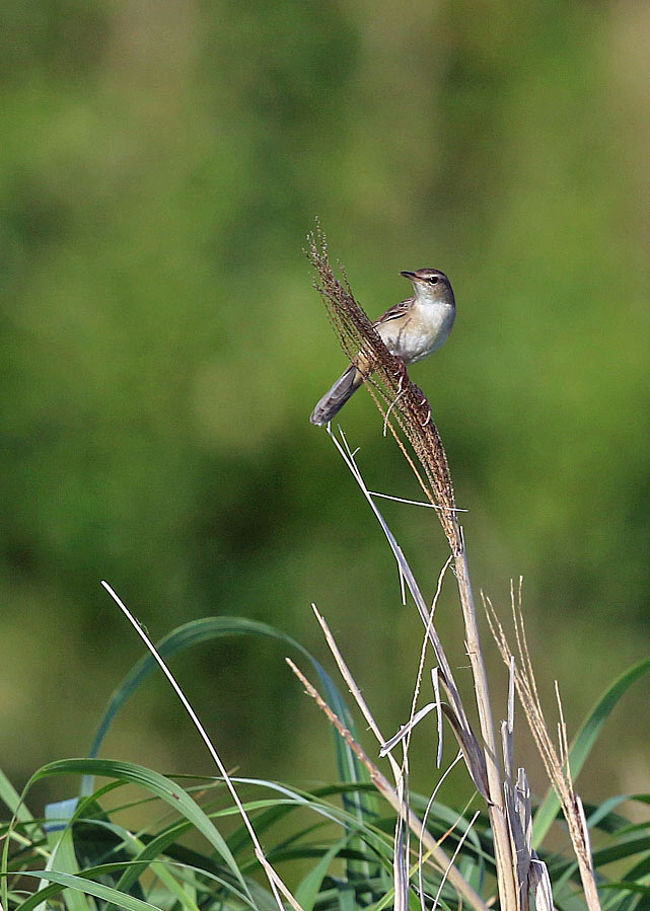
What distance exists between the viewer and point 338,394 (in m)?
1.66

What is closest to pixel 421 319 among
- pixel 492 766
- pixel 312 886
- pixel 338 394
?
pixel 338 394

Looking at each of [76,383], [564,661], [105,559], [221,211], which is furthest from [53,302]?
[564,661]

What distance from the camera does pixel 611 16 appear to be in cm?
851

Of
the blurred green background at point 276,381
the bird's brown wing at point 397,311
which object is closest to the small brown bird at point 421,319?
the bird's brown wing at point 397,311

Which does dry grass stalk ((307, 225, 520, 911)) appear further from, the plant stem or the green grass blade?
the green grass blade

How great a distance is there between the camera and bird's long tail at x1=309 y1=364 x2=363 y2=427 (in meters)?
1.63

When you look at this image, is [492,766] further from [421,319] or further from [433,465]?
[421,319]

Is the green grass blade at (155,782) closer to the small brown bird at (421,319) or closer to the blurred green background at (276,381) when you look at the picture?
the small brown bird at (421,319)

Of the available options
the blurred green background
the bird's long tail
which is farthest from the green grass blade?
the blurred green background

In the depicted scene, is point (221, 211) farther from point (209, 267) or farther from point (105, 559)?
point (105, 559)

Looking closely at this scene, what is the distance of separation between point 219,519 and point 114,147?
272 cm

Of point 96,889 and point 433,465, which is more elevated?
point 433,465

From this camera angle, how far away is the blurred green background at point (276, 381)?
7.06 metres

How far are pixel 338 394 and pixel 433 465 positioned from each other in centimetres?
65
